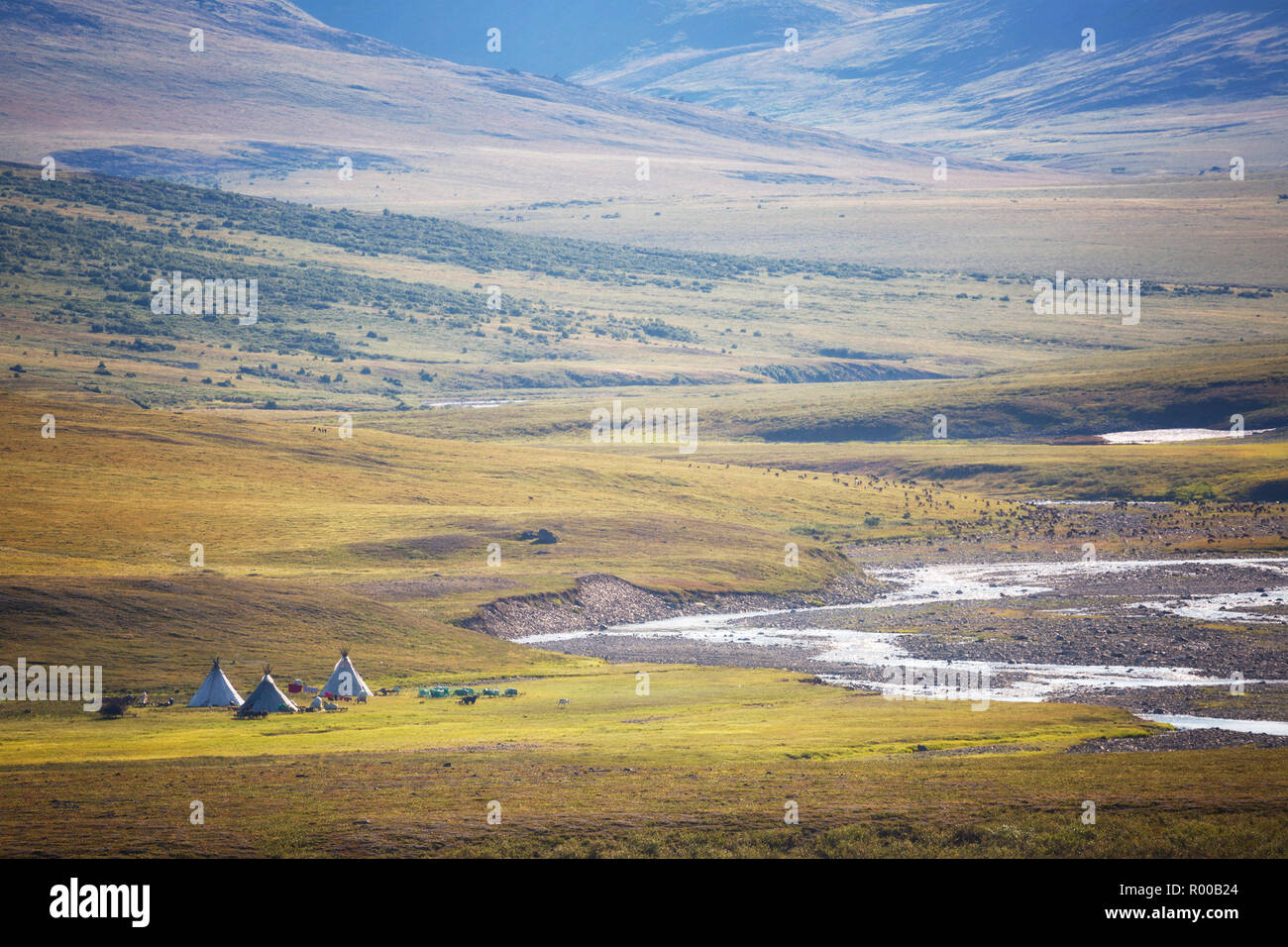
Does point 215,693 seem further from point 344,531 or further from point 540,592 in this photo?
point 344,531

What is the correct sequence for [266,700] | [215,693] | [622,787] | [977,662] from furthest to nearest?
[977,662], [215,693], [266,700], [622,787]

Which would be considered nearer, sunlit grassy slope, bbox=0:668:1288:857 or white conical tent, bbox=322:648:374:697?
sunlit grassy slope, bbox=0:668:1288:857

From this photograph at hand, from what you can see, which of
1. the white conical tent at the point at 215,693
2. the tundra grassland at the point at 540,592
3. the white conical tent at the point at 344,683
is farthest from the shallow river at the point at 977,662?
the white conical tent at the point at 215,693

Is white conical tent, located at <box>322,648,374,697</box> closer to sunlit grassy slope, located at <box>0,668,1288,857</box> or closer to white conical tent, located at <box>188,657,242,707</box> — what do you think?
white conical tent, located at <box>188,657,242,707</box>

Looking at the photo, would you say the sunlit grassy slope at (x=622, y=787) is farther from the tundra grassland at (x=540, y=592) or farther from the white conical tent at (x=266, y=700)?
the white conical tent at (x=266, y=700)

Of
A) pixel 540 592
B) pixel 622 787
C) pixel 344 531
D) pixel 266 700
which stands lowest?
pixel 622 787

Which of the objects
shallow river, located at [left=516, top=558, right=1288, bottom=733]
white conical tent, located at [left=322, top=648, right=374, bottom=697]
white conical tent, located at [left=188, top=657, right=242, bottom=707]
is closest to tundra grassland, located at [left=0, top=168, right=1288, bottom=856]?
white conical tent, located at [left=188, top=657, right=242, bottom=707]

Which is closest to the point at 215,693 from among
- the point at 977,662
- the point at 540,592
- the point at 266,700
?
the point at 266,700
